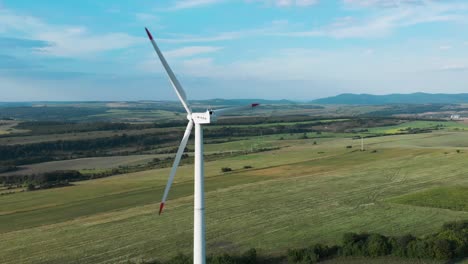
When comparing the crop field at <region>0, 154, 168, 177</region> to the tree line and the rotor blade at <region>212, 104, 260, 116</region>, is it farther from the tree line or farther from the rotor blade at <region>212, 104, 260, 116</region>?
the rotor blade at <region>212, 104, 260, 116</region>

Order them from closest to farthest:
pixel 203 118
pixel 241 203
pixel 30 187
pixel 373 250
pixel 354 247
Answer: pixel 203 118, pixel 373 250, pixel 354 247, pixel 241 203, pixel 30 187

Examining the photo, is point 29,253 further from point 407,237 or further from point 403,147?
point 403,147

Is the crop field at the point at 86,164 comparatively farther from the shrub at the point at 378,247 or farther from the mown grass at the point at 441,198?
the shrub at the point at 378,247

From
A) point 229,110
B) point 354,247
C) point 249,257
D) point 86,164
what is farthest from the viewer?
point 86,164

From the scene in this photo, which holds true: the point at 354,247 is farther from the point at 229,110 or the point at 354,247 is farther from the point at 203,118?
the point at 203,118

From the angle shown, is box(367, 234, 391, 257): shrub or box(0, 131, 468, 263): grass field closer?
box(367, 234, 391, 257): shrub

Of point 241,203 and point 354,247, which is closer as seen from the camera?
point 354,247

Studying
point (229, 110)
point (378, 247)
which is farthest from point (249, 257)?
point (229, 110)

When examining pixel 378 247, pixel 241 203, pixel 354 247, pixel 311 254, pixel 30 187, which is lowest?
pixel 30 187

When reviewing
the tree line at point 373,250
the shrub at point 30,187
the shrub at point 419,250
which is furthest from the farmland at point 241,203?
the shrub at point 30,187

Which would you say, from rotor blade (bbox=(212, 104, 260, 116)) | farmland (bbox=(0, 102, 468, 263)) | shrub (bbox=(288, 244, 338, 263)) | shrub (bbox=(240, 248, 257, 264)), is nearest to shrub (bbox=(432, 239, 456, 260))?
farmland (bbox=(0, 102, 468, 263))
